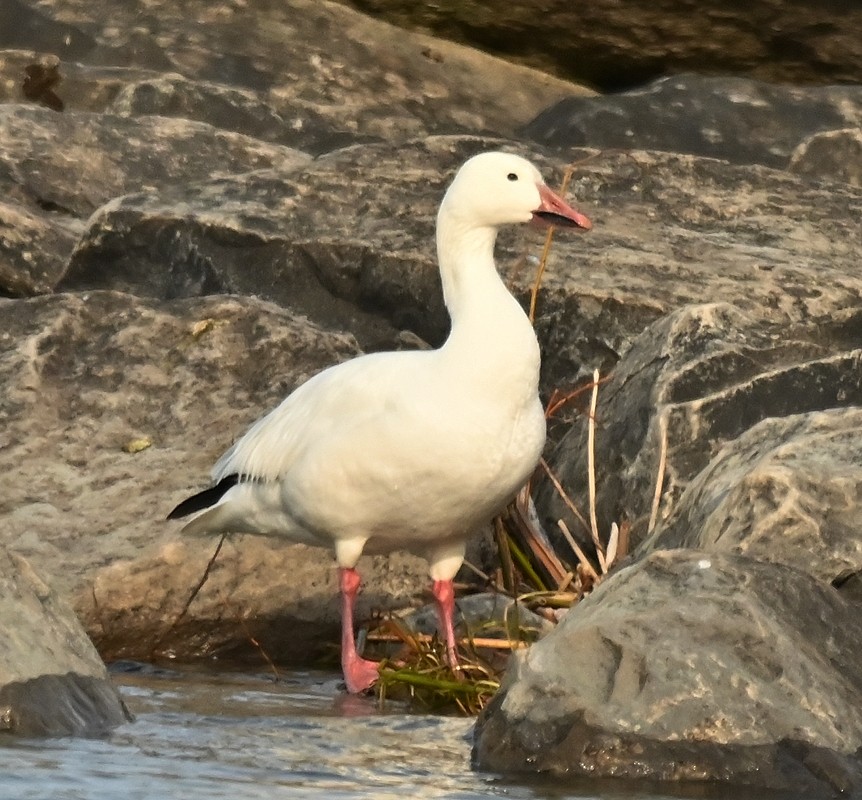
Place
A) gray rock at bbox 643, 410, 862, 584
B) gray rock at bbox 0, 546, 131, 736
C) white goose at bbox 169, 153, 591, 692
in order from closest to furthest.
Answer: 1. gray rock at bbox 0, 546, 131, 736
2. gray rock at bbox 643, 410, 862, 584
3. white goose at bbox 169, 153, 591, 692

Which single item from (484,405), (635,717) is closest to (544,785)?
(635,717)

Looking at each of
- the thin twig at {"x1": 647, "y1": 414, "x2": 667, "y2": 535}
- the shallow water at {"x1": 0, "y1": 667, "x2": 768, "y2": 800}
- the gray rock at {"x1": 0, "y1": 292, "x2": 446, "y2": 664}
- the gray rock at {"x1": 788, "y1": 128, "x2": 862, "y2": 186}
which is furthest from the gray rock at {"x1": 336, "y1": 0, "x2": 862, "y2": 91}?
the shallow water at {"x1": 0, "y1": 667, "x2": 768, "y2": 800}

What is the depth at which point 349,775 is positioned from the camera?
5.38m

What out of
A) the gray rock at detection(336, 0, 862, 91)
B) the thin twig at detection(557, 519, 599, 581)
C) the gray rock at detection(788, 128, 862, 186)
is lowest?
the thin twig at detection(557, 519, 599, 581)

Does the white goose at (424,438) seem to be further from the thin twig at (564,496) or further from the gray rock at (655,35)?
the gray rock at (655,35)

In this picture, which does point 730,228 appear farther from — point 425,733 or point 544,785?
point 544,785

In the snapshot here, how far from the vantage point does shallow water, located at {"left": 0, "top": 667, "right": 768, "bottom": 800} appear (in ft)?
16.6

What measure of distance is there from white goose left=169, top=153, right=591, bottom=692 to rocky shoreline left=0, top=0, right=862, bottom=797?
40 cm

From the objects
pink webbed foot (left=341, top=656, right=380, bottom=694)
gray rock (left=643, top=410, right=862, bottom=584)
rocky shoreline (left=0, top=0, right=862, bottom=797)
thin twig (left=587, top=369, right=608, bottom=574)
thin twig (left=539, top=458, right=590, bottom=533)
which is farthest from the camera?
thin twig (left=539, top=458, right=590, bottom=533)

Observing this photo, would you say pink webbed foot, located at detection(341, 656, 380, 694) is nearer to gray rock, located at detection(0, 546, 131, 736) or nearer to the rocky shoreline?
the rocky shoreline

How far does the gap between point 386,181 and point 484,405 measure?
3.19m

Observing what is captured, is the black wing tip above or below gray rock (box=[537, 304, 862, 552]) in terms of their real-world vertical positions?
below

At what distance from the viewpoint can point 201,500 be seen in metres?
7.60

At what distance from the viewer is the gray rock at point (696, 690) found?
16.6 ft
